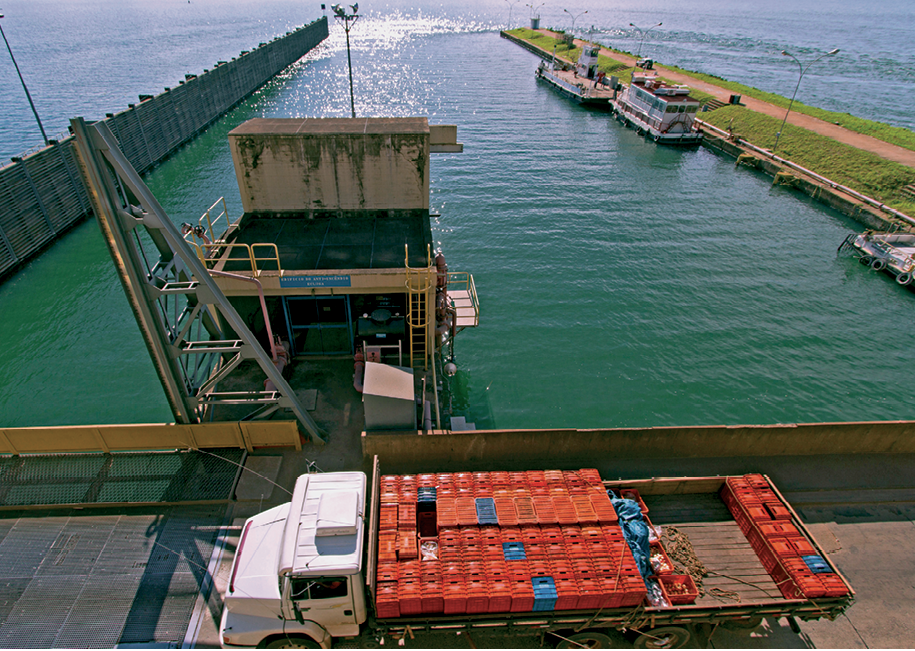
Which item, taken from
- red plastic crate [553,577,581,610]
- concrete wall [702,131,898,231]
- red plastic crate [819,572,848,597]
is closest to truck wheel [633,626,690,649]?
red plastic crate [553,577,581,610]

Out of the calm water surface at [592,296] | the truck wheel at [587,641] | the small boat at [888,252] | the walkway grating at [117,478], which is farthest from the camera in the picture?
the small boat at [888,252]

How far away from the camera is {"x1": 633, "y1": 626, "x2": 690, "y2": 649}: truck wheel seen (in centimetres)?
1135

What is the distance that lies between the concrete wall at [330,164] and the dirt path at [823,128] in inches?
2080

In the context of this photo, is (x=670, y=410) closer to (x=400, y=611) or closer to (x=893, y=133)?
(x=400, y=611)

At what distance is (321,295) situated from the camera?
699 inches

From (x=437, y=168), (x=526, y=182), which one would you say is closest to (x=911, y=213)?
(x=526, y=182)

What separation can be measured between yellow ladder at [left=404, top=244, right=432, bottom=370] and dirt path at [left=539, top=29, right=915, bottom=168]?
54.6 m

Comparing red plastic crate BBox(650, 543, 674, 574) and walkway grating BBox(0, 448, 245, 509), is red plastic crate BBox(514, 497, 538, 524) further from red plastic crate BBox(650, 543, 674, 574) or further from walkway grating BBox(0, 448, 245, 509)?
walkway grating BBox(0, 448, 245, 509)

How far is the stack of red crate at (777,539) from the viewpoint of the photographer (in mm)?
Answer: 11461

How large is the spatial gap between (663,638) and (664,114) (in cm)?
6107

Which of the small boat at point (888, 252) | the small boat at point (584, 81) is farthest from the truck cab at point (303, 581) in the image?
the small boat at point (584, 81)

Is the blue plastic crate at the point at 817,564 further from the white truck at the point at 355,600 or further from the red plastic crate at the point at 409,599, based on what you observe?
the red plastic crate at the point at 409,599

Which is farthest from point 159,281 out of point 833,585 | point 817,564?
point 833,585

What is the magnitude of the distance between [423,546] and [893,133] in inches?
2894
